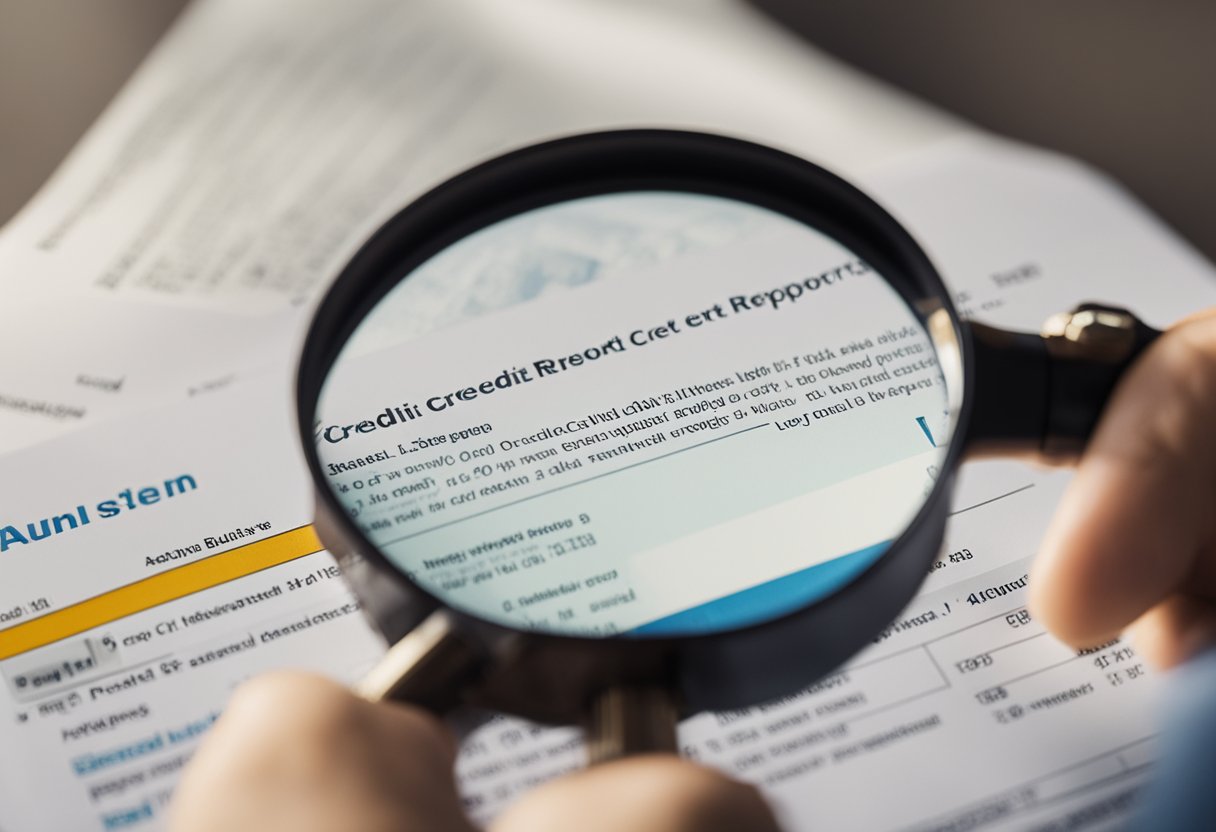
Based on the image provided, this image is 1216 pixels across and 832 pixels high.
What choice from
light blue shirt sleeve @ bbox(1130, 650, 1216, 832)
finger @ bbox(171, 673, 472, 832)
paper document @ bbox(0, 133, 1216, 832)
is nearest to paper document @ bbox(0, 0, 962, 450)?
paper document @ bbox(0, 133, 1216, 832)

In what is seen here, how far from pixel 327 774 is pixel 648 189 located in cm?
44

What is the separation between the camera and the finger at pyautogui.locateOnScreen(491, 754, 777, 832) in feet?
1.79

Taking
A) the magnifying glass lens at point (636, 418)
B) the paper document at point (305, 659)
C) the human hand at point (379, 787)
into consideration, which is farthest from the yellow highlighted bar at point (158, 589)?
the human hand at point (379, 787)

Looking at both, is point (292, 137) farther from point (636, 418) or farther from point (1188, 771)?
point (1188, 771)

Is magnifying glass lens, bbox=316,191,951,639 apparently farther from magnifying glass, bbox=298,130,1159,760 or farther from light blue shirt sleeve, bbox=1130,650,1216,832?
light blue shirt sleeve, bbox=1130,650,1216,832

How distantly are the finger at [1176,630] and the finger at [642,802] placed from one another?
12.8 inches

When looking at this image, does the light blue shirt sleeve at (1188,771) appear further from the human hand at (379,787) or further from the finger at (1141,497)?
the human hand at (379,787)

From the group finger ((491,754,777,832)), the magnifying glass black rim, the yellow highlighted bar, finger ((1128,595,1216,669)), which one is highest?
the magnifying glass black rim

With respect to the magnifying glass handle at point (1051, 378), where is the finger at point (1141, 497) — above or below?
below

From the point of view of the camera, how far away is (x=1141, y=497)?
2.18 ft

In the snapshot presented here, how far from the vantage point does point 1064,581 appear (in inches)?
26.9

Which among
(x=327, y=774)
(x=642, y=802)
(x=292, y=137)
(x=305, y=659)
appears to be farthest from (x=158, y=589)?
(x=292, y=137)

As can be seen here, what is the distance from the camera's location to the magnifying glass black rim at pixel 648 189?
24.2 inches

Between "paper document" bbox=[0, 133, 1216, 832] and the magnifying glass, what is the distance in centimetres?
8
